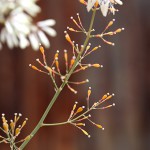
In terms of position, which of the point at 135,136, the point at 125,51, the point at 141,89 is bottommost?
the point at 135,136

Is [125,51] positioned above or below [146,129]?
above

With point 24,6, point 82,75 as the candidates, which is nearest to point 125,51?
point 82,75

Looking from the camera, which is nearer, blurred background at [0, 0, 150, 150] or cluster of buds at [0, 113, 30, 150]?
cluster of buds at [0, 113, 30, 150]

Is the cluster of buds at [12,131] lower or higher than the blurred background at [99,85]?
lower

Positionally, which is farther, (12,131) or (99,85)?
(99,85)

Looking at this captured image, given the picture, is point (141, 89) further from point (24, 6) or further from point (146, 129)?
point (24, 6)

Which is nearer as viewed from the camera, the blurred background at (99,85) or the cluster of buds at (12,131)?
the cluster of buds at (12,131)

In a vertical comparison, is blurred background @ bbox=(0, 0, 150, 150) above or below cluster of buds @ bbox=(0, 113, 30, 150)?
above

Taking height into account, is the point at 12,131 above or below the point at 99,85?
below
